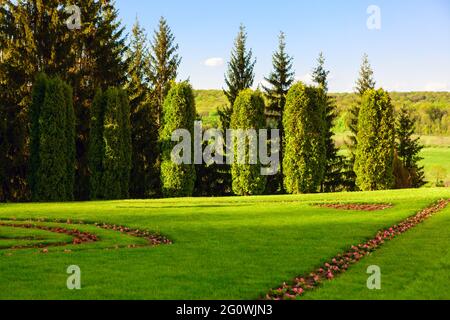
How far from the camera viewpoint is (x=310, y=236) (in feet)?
53.2

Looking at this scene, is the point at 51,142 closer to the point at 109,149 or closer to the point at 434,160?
the point at 109,149

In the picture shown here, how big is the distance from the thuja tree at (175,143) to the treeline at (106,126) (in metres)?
0.08

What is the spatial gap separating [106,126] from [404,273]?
29.6 meters

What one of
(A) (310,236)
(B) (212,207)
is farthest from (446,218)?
(B) (212,207)

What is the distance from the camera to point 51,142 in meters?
34.9

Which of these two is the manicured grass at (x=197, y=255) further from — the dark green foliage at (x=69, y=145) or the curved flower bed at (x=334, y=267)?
the dark green foliage at (x=69, y=145)

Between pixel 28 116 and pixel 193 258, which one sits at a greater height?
pixel 28 116

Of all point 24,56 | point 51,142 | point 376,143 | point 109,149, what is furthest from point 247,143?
point 24,56

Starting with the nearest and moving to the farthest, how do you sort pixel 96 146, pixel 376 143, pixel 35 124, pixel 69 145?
pixel 35 124, pixel 69 145, pixel 96 146, pixel 376 143

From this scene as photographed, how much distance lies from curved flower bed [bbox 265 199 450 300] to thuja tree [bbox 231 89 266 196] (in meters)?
21.7

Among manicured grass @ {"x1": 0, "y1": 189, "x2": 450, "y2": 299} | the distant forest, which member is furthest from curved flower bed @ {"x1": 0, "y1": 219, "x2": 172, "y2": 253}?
the distant forest
